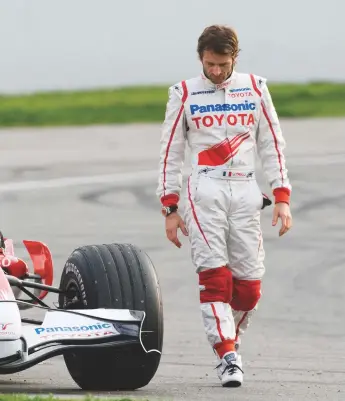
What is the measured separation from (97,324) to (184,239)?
286 inches

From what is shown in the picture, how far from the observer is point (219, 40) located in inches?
347

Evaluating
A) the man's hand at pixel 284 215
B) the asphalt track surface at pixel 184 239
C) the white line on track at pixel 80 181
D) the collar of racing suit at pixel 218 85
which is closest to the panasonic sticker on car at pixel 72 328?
the asphalt track surface at pixel 184 239

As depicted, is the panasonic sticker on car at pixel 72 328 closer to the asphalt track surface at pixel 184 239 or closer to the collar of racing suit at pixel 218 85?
the asphalt track surface at pixel 184 239

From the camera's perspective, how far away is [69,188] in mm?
18781

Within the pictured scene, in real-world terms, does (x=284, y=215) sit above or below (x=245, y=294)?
above

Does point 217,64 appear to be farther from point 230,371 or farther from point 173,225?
point 230,371

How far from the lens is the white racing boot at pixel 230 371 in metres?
8.73

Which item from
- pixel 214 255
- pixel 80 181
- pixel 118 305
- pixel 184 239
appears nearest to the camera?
pixel 118 305

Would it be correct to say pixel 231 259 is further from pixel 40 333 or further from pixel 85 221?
pixel 85 221

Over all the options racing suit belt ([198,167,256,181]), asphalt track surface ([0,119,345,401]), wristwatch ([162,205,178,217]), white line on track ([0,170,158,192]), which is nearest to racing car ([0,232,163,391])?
asphalt track surface ([0,119,345,401])

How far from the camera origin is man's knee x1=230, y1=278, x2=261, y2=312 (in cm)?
909

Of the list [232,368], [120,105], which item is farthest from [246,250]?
[120,105]

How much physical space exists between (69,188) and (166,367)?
925 cm

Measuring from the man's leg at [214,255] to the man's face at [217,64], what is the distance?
22.0 inches
